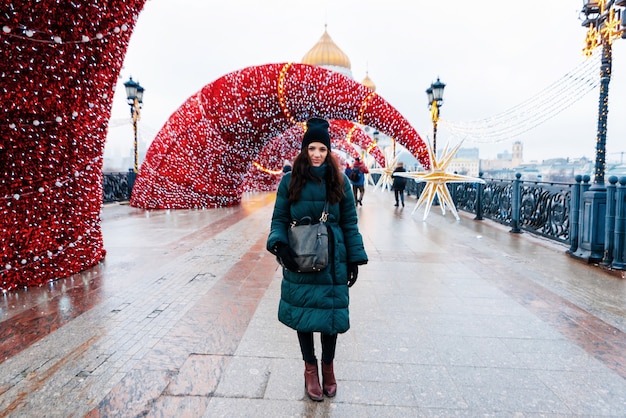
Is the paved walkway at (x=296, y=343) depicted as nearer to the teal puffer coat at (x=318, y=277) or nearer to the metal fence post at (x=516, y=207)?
the teal puffer coat at (x=318, y=277)

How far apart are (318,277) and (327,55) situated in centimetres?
4763

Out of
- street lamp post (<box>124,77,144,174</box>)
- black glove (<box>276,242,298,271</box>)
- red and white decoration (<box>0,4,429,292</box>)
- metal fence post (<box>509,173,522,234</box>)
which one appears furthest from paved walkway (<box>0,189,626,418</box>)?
street lamp post (<box>124,77,144,174</box>)

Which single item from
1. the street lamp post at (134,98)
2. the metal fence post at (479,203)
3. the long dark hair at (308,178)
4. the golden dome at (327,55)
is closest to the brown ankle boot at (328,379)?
the long dark hair at (308,178)

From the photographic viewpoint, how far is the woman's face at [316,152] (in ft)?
7.44

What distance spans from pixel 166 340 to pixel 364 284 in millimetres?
2297

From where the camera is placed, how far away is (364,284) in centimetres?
459

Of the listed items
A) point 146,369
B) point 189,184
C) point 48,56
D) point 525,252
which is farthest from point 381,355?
point 189,184

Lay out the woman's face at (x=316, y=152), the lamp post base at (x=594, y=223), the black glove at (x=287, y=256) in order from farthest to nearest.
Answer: the lamp post base at (x=594, y=223) → the woman's face at (x=316, y=152) → the black glove at (x=287, y=256)

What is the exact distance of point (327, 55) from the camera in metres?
46.2

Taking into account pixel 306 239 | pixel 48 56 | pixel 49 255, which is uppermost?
pixel 48 56

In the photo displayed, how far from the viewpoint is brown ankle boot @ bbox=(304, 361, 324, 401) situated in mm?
2328

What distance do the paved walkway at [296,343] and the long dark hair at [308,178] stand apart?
121 cm

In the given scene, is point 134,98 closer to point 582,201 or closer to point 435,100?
point 435,100

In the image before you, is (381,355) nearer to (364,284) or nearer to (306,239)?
(306,239)
